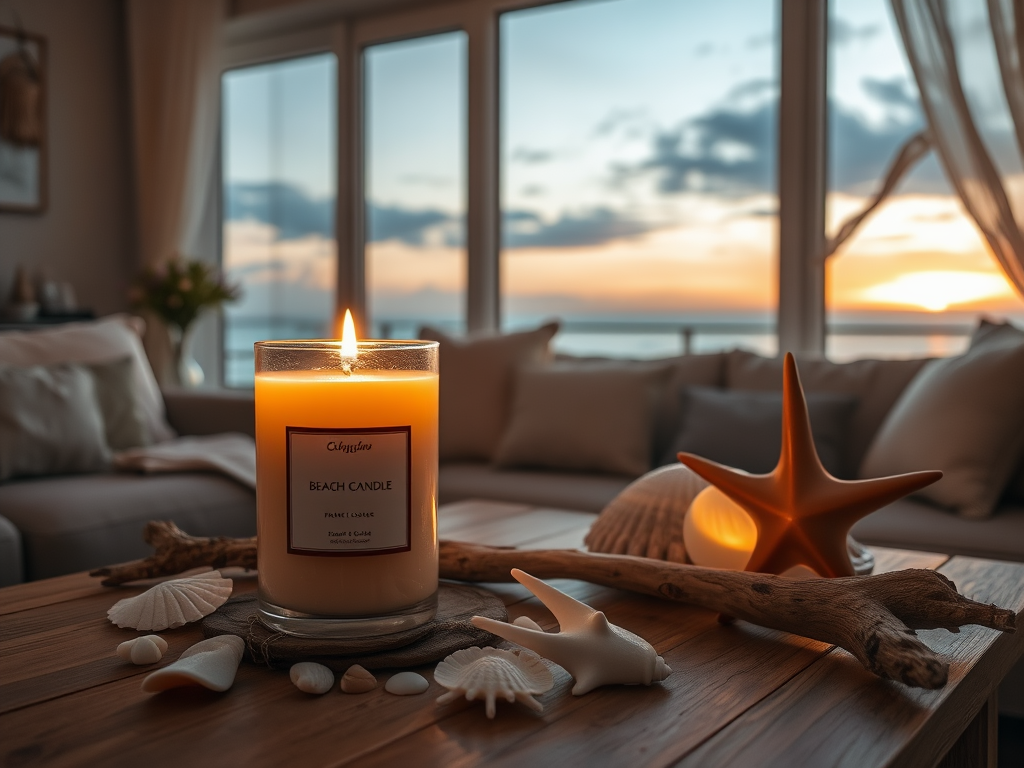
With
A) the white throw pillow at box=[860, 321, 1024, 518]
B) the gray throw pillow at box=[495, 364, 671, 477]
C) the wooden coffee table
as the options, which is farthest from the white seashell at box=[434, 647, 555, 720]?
the gray throw pillow at box=[495, 364, 671, 477]

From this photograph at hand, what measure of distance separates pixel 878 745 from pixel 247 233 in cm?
503

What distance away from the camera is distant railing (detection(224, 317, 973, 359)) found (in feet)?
11.1

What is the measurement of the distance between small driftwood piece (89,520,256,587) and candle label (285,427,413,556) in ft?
1.06

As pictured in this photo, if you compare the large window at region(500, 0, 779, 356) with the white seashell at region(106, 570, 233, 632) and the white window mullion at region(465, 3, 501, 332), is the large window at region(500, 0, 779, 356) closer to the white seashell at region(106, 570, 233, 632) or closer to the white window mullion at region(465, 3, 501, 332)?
the white window mullion at region(465, 3, 501, 332)

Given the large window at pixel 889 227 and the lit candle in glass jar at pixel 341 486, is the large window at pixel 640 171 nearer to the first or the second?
the large window at pixel 889 227

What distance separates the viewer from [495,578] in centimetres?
99

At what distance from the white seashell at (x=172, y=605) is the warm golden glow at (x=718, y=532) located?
476 mm

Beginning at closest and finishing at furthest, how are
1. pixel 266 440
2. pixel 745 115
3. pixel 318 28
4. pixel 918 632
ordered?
pixel 266 440 < pixel 918 632 < pixel 745 115 < pixel 318 28

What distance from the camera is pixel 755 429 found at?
255 cm

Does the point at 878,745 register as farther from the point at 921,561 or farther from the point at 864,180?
the point at 864,180

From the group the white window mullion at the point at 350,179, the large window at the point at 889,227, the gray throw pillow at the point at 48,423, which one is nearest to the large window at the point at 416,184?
the white window mullion at the point at 350,179

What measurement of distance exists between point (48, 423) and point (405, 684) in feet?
7.16

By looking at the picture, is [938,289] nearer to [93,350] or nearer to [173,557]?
[93,350]

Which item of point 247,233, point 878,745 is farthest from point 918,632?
point 247,233
